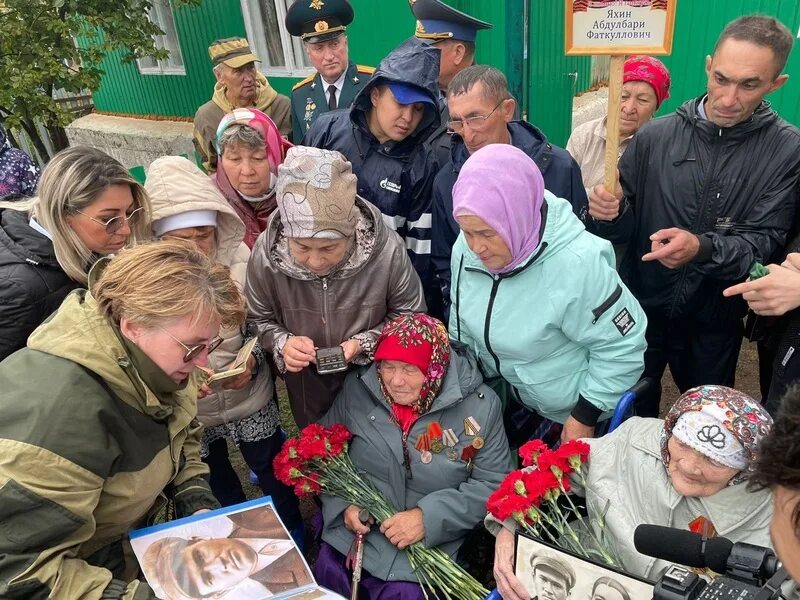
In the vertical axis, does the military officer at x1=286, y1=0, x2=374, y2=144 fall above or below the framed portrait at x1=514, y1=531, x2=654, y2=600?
above

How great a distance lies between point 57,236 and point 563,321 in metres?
1.96

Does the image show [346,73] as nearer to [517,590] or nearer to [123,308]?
[123,308]

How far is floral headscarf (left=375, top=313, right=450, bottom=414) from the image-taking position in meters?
2.50

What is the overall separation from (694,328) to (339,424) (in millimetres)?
1904

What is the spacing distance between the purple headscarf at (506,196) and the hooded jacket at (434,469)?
62cm

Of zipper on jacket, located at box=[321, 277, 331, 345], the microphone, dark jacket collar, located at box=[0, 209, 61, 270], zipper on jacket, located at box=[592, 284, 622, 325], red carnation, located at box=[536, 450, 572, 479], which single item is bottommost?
red carnation, located at box=[536, 450, 572, 479]

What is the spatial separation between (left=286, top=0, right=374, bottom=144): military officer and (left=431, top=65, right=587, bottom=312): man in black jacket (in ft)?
6.21

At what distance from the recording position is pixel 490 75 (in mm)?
3021

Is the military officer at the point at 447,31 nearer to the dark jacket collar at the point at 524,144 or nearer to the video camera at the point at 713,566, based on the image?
the dark jacket collar at the point at 524,144

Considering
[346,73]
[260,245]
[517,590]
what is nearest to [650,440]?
[517,590]

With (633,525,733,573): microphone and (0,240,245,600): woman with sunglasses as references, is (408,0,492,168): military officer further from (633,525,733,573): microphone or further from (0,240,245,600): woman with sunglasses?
(633,525,733,573): microphone

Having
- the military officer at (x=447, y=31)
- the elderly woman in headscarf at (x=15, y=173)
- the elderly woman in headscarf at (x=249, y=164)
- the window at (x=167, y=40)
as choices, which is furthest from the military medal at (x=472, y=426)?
the window at (x=167, y=40)

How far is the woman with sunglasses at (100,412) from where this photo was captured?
1529 mm

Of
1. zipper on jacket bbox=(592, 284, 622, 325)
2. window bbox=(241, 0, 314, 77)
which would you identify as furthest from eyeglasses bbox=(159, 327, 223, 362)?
window bbox=(241, 0, 314, 77)
